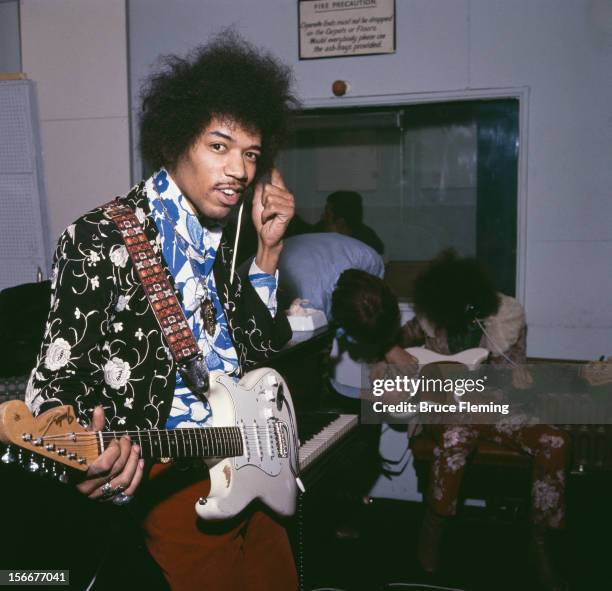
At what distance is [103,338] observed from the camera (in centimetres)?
153

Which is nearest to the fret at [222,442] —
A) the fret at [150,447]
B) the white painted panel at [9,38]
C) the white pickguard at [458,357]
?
the fret at [150,447]

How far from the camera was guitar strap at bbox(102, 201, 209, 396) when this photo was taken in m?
1.64

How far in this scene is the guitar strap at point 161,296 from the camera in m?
1.64

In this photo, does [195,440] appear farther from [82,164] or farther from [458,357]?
[82,164]

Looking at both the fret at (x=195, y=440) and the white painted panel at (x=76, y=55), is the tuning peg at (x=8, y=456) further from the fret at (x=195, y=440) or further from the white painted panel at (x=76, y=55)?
the white painted panel at (x=76, y=55)

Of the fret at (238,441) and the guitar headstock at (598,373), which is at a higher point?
the fret at (238,441)

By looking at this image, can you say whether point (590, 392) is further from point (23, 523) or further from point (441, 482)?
point (23, 523)

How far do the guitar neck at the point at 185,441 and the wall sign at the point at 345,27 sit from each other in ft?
11.3

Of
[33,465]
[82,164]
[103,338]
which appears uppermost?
[82,164]

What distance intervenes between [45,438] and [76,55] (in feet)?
14.8

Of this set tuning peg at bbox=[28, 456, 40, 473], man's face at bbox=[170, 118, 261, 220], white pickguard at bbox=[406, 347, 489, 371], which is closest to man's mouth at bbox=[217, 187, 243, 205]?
man's face at bbox=[170, 118, 261, 220]

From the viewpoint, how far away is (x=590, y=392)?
12.3 ft

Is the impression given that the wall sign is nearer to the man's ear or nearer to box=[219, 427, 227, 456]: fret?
the man's ear

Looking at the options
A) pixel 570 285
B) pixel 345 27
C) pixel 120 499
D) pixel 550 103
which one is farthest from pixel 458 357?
pixel 120 499
